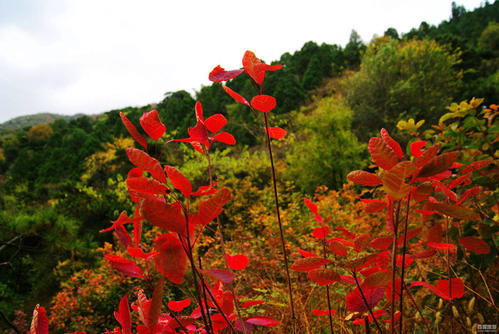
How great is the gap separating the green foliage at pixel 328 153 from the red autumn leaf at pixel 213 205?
521 cm

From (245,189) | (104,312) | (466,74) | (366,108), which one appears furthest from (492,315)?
(466,74)

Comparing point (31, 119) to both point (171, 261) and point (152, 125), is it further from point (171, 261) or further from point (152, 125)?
point (171, 261)

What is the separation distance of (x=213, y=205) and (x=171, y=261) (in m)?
0.09

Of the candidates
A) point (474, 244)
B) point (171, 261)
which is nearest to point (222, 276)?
point (171, 261)

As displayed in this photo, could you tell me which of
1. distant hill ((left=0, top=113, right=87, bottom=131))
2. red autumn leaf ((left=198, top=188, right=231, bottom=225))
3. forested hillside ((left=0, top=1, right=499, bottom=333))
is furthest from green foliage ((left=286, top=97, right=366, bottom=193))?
distant hill ((left=0, top=113, right=87, bottom=131))

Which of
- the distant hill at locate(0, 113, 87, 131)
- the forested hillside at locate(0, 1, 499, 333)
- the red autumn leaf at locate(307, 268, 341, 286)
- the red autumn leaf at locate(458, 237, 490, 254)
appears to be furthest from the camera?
the distant hill at locate(0, 113, 87, 131)

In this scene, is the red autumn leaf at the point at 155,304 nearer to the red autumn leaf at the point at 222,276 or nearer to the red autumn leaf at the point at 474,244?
the red autumn leaf at the point at 222,276

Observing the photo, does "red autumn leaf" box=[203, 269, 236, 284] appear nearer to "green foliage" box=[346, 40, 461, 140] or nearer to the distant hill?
"green foliage" box=[346, 40, 461, 140]

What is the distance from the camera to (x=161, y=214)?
0.29m

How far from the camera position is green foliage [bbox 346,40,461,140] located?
26.7 ft

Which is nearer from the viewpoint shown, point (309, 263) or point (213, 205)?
point (213, 205)

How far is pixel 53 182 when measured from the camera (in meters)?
12.9

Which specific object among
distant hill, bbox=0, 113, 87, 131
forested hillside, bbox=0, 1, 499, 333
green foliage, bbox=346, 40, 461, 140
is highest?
distant hill, bbox=0, 113, 87, 131

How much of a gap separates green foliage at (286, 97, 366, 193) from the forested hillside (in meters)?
0.03
